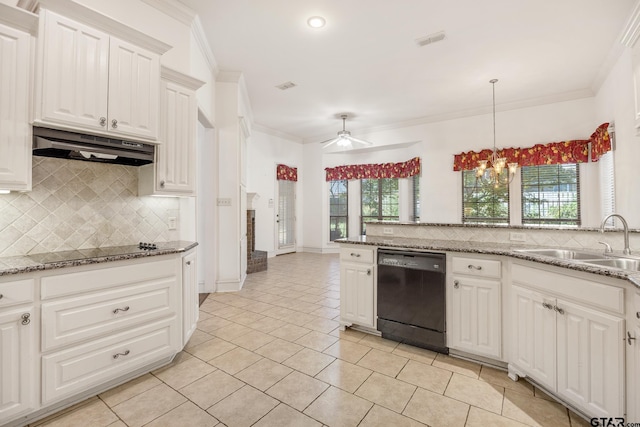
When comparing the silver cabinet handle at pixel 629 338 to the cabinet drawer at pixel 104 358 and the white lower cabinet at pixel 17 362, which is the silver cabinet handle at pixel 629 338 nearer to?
the cabinet drawer at pixel 104 358

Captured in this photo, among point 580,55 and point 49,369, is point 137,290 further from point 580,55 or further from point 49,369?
point 580,55

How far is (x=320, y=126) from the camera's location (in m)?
7.23

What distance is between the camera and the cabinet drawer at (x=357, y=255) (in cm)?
284

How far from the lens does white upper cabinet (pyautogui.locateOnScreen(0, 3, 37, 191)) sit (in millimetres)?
1680

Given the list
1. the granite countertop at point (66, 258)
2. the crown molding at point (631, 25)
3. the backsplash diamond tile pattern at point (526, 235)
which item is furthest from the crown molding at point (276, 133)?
the crown molding at point (631, 25)

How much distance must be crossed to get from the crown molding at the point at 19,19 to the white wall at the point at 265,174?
5062 mm

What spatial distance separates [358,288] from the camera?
2.91 m

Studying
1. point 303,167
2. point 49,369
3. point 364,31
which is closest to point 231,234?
point 49,369

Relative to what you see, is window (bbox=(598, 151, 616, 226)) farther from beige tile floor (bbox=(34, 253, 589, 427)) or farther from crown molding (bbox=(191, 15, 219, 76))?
crown molding (bbox=(191, 15, 219, 76))

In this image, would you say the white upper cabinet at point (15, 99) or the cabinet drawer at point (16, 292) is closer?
the cabinet drawer at point (16, 292)

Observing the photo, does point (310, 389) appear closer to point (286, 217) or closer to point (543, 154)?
point (543, 154)

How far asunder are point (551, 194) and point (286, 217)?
5911mm

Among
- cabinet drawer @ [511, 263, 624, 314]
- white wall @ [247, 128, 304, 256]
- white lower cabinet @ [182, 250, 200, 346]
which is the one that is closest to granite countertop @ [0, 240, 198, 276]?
white lower cabinet @ [182, 250, 200, 346]

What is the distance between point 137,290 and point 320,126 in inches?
236
